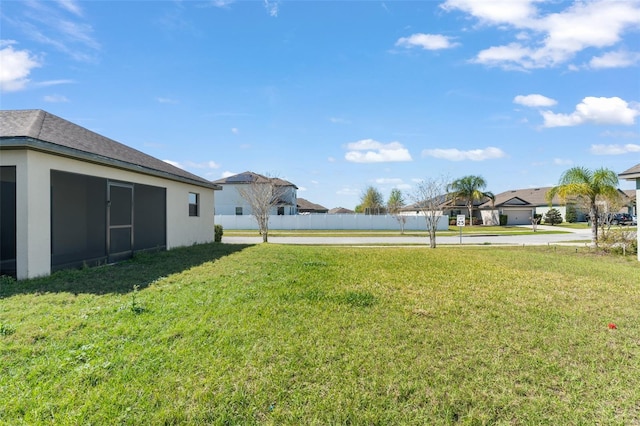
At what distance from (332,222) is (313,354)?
3530 cm

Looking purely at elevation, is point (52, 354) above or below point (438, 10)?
below

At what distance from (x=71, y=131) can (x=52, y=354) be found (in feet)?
28.6

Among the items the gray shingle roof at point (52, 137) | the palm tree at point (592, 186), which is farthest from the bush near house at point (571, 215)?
the gray shingle roof at point (52, 137)

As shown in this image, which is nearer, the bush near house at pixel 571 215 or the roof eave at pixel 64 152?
the roof eave at pixel 64 152

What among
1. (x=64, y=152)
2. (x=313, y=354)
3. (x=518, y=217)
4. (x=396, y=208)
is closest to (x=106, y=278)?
(x=64, y=152)

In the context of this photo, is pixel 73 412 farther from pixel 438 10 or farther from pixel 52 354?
pixel 438 10

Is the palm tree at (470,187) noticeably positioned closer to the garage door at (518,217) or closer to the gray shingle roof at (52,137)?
the garage door at (518,217)

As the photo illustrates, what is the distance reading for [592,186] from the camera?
1698 cm

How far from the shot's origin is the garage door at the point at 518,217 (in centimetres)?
4978

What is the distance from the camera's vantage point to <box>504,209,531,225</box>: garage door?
49.8 meters

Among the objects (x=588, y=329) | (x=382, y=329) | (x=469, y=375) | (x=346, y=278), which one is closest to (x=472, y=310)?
(x=588, y=329)

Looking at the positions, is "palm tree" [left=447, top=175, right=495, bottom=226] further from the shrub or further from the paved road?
the shrub

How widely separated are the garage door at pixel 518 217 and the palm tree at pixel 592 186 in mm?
34717

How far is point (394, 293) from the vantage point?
22.9ft
